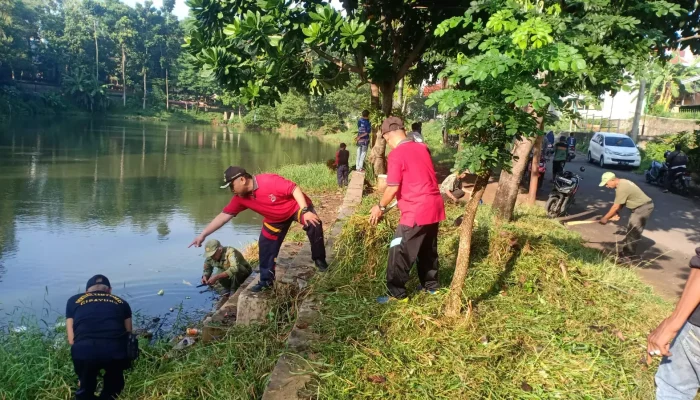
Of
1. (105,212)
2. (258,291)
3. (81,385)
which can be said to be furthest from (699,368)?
(105,212)

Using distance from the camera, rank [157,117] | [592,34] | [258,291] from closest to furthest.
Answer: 1. [258,291]
2. [592,34]
3. [157,117]

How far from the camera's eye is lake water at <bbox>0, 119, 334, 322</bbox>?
298 inches

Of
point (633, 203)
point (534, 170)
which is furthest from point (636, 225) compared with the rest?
point (534, 170)

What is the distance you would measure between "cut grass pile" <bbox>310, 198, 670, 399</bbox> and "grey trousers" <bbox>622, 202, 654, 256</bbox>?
1839 millimetres

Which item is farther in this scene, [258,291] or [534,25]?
[258,291]

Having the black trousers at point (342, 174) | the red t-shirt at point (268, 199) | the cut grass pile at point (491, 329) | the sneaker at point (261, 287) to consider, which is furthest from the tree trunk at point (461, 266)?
the black trousers at point (342, 174)

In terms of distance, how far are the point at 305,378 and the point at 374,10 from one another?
879 centimetres

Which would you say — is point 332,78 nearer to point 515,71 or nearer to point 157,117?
point 515,71

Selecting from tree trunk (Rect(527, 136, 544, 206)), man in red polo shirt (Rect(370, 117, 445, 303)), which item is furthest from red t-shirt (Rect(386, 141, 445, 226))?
tree trunk (Rect(527, 136, 544, 206))

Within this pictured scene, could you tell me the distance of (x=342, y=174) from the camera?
13.0 meters

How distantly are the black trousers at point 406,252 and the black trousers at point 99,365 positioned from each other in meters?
2.10

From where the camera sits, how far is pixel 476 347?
3414mm

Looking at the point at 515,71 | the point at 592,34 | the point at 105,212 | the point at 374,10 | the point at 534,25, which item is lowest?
the point at 105,212

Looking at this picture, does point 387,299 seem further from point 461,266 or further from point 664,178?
point 664,178
